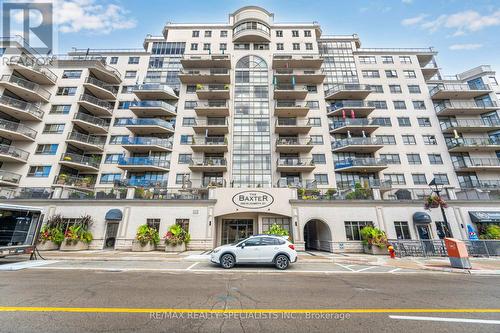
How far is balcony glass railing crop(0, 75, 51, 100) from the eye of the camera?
27.2 meters

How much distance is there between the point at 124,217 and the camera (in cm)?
2069

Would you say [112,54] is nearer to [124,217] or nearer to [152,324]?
Result: [124,217]

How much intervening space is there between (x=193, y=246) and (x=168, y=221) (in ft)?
12.0

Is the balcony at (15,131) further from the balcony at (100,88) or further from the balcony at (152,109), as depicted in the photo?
the balcony at (152,109)

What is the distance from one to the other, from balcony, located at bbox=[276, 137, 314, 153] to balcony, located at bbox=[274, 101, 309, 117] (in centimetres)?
420

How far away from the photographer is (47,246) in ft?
61.7

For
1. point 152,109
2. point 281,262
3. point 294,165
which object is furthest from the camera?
point 152,109

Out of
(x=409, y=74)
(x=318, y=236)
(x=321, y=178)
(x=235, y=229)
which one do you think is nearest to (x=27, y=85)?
(x=235, y=229)

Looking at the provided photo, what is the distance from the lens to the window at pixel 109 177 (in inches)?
1156

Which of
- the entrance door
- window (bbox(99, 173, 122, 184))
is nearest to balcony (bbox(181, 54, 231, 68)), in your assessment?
window (bbox(99, 173, 122, 184))

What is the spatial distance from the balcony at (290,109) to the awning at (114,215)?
24.4m

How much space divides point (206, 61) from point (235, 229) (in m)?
28.4

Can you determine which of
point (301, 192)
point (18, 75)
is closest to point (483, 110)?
point (301, 192)

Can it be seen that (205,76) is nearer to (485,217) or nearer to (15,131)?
(15,131)
